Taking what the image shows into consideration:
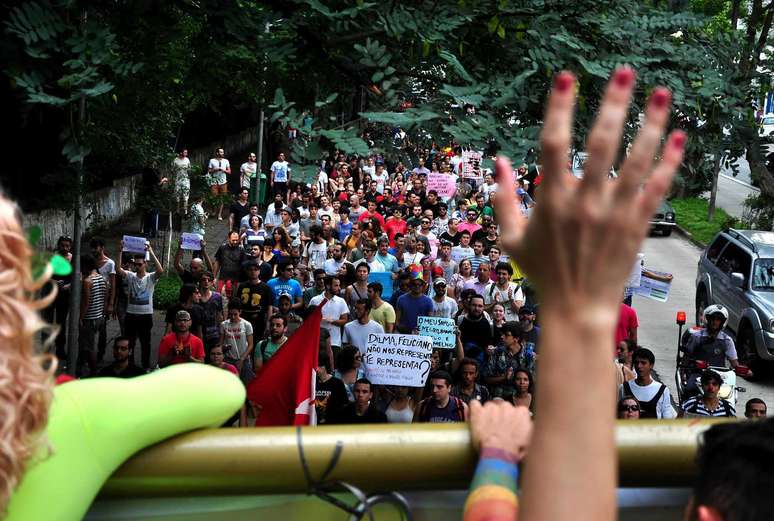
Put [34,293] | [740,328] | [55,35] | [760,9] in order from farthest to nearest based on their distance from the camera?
[760,9] < [740,328] < [55,35] < [34,293]

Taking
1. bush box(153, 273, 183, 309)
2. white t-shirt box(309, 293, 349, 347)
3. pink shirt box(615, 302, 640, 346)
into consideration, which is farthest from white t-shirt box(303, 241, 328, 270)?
pink shirt box(615, 302, 640, 346)

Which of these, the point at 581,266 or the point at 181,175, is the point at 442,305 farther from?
the point at 581,266

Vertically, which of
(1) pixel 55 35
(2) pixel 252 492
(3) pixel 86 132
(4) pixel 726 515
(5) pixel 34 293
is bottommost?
(2) pixel 252 492

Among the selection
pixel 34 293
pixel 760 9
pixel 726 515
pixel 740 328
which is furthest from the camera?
pixel 760 9

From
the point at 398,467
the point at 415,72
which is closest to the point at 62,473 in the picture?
the point at 398,467

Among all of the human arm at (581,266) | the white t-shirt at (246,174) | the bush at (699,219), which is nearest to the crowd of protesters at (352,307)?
the human arm at (581,266)

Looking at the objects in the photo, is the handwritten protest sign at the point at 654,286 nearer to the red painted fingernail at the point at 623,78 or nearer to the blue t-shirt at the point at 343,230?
the blue t-shirt at the point at 343,230

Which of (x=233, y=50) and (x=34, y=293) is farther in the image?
(x=233, y=50)

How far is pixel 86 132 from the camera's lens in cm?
724

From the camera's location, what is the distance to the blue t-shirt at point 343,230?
1880cm

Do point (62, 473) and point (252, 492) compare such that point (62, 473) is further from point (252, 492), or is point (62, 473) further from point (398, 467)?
point (398, 467)

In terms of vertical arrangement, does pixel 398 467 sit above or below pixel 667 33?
below

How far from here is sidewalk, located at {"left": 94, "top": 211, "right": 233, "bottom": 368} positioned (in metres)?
14.5

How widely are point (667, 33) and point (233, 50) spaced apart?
2.97 meters
